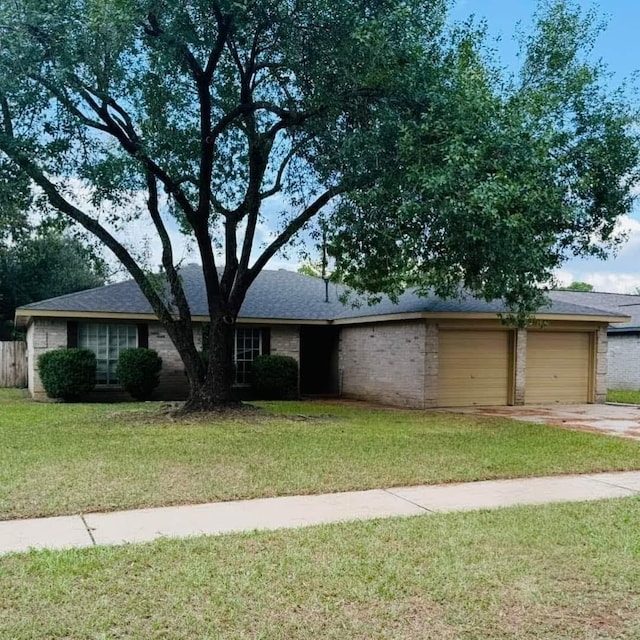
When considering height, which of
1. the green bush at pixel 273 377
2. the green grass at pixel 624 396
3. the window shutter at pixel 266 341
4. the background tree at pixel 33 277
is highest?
the background tree at pixel 33 277

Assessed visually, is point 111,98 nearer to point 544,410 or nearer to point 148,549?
point 148,549

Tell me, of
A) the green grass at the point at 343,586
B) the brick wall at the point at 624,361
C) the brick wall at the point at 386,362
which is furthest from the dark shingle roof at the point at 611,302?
the green grass at the point at 343,586

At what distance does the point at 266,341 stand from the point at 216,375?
5269 mm

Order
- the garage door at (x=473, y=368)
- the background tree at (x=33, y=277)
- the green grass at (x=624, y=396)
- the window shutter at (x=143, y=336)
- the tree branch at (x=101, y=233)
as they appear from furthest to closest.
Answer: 1. the background tree at (x=33, y=277)
2. the green grass at (x=624, y=396)
3. the window shutter at (x=143, y=336)
4. the garage door at (x=473, y=368)
5. the tree branch at (x=101, y=233)

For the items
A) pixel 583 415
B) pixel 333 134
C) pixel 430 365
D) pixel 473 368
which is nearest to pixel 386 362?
pixel 430 365

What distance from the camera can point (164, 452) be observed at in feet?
28.8

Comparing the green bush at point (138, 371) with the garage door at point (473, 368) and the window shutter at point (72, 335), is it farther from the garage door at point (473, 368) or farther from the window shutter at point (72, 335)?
the garage door at point (473, 368)

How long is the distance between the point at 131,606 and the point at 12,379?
19543mm

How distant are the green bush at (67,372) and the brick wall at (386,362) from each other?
7.21 meters

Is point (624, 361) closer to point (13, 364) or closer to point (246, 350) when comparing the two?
point (246, 350)

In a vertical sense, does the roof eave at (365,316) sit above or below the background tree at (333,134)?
below

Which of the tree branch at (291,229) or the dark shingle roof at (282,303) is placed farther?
the dark shingle roof at (282,303)

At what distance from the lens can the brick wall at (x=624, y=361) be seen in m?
21.7

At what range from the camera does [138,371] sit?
16.2 metres
